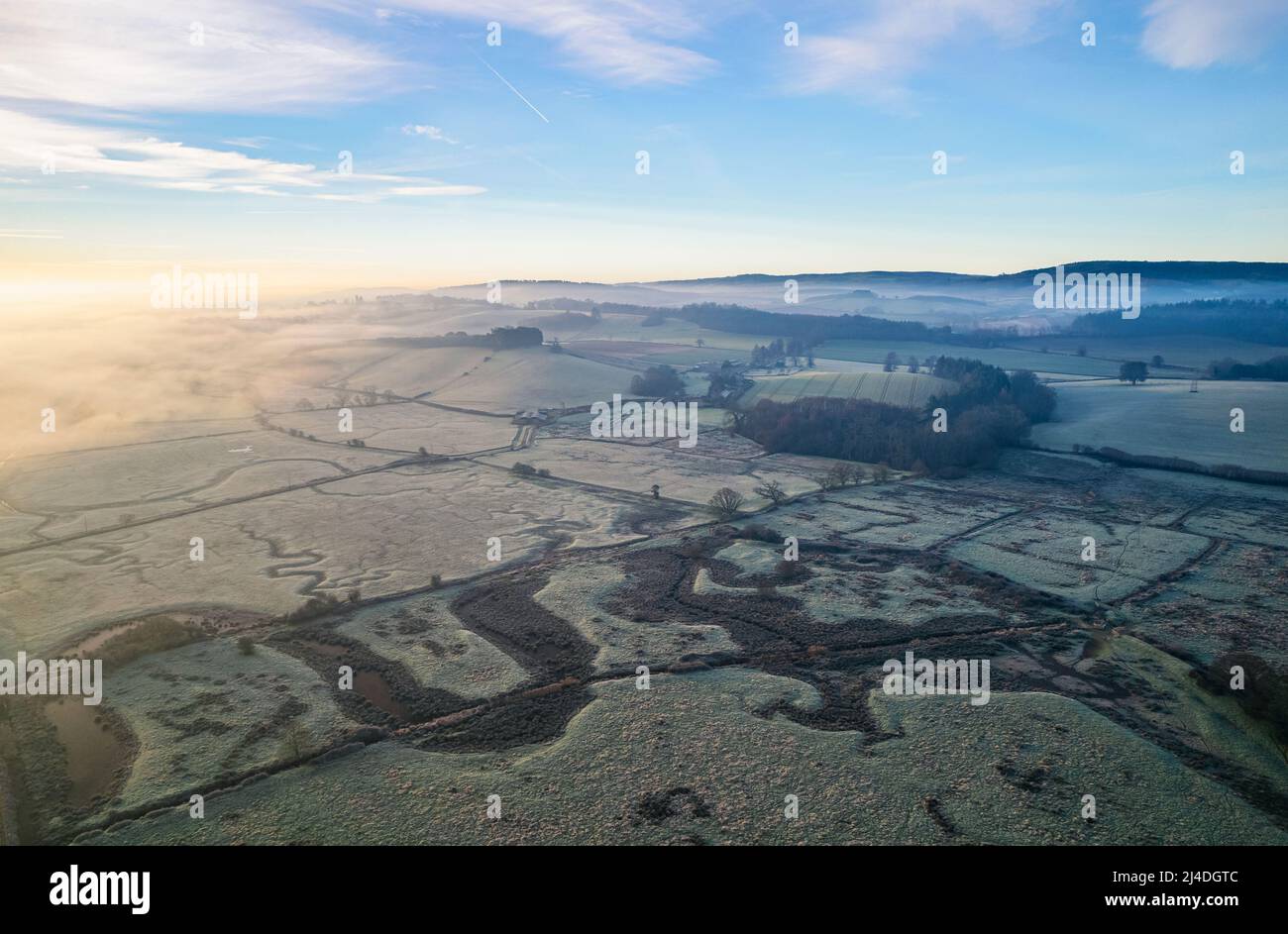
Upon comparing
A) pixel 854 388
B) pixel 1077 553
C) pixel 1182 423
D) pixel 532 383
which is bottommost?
pixel 1077 553

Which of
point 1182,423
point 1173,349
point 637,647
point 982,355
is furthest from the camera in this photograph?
point 982,355

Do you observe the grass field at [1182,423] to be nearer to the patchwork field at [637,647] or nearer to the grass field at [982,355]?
the patchwork field at [637,647]

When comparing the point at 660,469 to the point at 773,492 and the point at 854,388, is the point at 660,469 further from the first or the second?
the point at 854,388

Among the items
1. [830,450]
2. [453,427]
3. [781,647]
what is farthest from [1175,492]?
[453,427]

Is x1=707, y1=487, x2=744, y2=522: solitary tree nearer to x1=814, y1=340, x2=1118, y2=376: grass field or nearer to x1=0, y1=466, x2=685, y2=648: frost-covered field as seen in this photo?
x1=0, y1=466, x2=685, y2=648: frost-covered field

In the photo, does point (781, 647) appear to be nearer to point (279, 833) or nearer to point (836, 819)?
point (836, 819)

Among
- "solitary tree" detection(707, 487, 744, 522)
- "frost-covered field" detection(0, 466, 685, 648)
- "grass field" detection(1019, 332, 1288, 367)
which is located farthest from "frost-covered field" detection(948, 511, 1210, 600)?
"grass field" detection(1019, 332, 1288, 367)

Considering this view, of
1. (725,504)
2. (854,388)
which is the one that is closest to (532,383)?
(854,388)
